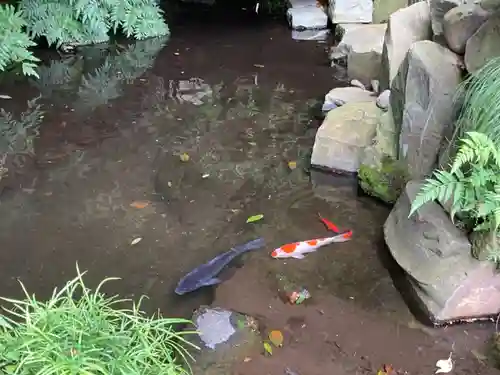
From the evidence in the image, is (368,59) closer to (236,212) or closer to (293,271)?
(236,212)

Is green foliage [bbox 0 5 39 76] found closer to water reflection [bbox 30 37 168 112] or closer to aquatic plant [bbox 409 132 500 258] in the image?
water reflection [bbox 30 37 168 112]

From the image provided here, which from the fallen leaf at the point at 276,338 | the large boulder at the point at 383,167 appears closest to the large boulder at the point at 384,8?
the large boulder at the point at 383,167

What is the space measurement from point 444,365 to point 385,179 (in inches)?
63.2

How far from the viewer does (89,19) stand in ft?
25.0

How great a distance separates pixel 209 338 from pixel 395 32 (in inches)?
135

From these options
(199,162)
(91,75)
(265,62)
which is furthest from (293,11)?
(199,162)

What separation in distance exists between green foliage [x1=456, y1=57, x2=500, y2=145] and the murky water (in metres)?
1.04

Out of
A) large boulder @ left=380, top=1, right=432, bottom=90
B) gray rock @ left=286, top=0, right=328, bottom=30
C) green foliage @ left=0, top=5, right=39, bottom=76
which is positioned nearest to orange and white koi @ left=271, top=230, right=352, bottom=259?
large boulder @ left=380, top=1, right=432, bottom=90

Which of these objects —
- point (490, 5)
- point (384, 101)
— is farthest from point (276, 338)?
point (384, 101)

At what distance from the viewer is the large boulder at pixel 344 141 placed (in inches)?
193

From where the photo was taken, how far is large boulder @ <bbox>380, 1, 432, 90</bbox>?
17.8 ft

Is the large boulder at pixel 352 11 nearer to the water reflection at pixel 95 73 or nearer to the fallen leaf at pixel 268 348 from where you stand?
the water reflection at pixel 95 73

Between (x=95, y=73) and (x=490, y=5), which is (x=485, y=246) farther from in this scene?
(x=95, y=73)

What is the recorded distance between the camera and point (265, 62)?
7332mm
